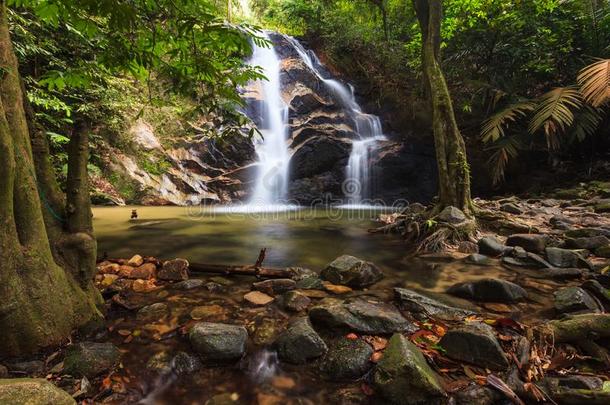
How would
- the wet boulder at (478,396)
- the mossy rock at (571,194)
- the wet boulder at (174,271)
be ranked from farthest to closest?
1. the mossy rock at (571,194)
2. the wet boulder at (174,271)
3. the wet boulder at (478,396)

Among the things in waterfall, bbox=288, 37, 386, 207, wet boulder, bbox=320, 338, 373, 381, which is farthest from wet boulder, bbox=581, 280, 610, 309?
waterfall, bbox=288, 37, 386, 207

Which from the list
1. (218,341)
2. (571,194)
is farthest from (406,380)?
(571,194)

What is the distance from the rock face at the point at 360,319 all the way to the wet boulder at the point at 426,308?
196 mm

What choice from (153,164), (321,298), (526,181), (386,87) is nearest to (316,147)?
(386,87)

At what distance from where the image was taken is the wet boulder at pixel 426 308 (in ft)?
9.17

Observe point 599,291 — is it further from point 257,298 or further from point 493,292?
point 257,298

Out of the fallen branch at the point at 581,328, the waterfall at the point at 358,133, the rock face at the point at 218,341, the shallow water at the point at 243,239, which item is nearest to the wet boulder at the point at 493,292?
the fallen branch at the point at 581,328

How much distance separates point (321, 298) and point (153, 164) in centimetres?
1202

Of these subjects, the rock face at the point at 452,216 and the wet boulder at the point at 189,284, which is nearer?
the wet boulder at the point at 189,284

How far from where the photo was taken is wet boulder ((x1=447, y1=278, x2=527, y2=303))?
3096 millimetres

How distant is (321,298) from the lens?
10.8 ft

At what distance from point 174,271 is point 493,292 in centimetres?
355

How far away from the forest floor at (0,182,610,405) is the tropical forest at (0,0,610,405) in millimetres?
14

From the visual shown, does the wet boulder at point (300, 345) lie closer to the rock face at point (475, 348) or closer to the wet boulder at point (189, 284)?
the rock face at point (475, 348)
